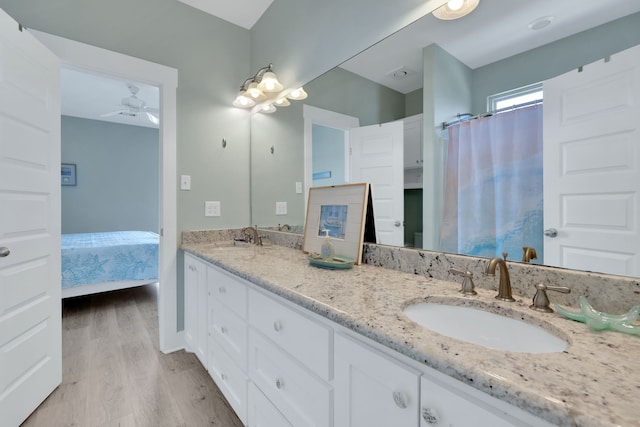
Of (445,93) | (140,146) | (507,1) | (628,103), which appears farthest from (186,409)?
(140,146)

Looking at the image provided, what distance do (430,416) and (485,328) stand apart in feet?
1.18

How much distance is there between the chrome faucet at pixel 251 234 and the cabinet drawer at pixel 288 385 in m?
1.08

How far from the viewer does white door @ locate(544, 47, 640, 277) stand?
708mm

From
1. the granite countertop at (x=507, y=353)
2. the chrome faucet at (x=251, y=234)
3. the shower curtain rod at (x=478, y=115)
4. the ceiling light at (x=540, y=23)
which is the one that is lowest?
the granite countertop at (x=507, y=353)

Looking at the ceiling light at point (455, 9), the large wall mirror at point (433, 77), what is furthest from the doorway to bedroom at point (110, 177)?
the ceiling light at point (455, 9)

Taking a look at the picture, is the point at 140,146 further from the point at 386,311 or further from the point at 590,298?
the point at 590,298

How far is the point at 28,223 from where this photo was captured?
58.0 inches

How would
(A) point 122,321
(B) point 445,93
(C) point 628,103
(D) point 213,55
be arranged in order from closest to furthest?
(C) point 628,103
(B) point 445,93
(D) point 213,55
(A) point 122,321

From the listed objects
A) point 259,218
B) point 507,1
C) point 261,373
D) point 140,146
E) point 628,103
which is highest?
point 140,146

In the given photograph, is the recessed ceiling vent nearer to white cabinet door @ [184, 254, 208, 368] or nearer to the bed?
white cabinet door @ [184, 254, 208, 368]

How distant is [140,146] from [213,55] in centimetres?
390

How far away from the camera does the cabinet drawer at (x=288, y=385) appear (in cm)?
85

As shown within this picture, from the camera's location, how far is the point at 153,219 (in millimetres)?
5438

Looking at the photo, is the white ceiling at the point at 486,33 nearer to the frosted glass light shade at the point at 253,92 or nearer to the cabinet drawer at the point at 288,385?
the frosted glass light shade at the point at 253,92
